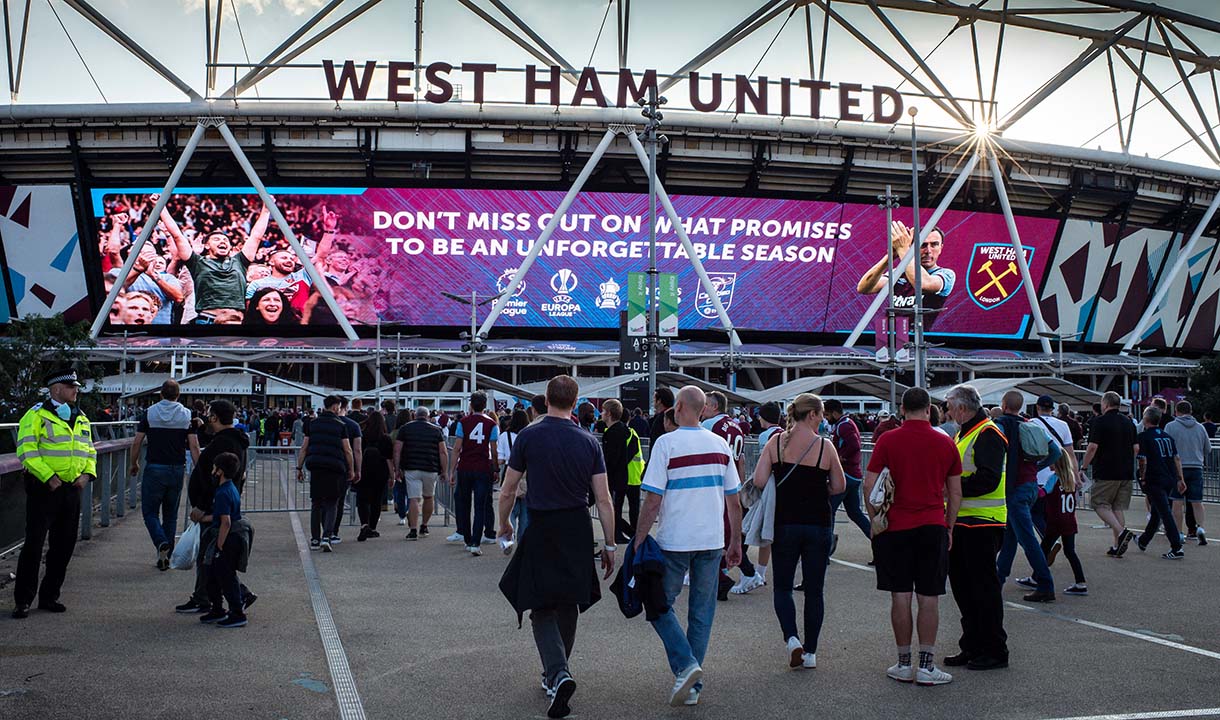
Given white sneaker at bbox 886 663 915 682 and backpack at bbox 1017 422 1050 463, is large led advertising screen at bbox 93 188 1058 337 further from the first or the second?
white sneaker at bbox 886 663 915 682

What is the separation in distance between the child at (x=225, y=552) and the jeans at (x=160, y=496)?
279 centimetres

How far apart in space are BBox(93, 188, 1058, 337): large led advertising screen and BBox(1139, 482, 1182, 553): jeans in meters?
35.7

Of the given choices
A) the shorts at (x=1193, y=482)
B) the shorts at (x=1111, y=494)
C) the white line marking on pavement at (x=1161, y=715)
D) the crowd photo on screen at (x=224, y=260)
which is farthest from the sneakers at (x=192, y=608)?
the crowd photo on screen at (x=224, y=260)

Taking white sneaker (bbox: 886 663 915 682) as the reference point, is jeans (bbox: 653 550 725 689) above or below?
above

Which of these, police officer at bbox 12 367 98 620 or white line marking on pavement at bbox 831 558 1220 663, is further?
police officer at bbox 12 367 98 620

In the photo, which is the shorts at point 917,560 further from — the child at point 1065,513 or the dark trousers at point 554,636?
the child at point 1065,513

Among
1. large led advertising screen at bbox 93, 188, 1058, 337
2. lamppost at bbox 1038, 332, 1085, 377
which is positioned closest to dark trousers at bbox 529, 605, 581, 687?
large led advertising screen at bbox 93, 188, 1058, 337

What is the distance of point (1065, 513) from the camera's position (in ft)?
31.3

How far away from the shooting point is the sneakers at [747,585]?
9.64 metres

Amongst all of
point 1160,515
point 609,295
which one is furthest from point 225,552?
point 609,295

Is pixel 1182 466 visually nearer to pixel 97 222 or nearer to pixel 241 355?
pixel 241 355

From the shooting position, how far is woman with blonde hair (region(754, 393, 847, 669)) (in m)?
6.59

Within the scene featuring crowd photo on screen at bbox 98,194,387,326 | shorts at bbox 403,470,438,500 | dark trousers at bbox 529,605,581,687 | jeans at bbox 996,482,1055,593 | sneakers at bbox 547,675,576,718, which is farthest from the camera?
crowd photo on screen at bbox 98,194,387,326

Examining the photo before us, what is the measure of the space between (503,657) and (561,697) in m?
1.61
